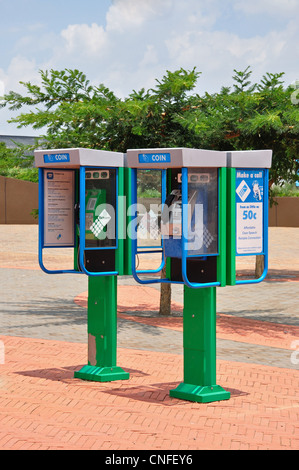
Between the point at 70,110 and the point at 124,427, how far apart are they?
23.4ft

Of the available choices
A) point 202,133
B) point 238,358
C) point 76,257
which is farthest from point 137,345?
point 202,133

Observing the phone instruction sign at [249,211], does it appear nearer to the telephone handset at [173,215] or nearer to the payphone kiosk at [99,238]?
the telephone handset at [173,215]

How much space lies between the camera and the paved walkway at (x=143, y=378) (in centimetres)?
629

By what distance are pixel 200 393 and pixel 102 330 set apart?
1301 millimetres

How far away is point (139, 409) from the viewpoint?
714cm

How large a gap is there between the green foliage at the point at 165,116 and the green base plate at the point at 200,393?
517cm

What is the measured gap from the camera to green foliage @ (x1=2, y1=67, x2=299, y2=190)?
1216 centimetres

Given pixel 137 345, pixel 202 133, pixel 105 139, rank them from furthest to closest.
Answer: pixel 105 139 → pixel 202 133 → pixel 137 345

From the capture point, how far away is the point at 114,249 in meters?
8.27

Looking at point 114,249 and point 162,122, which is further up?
point 162,122

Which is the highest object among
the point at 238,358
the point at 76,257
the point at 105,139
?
the point at 105,139

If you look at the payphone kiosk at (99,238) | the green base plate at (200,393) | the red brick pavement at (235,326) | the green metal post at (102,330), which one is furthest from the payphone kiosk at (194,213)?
the red brick pavement at (235,326)

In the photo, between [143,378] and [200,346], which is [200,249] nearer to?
[200,346]

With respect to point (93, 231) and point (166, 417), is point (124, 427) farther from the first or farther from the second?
point (93, 231)
